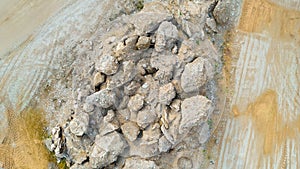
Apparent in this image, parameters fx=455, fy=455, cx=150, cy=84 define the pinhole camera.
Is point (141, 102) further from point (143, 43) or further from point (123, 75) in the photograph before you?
point (143, 43)

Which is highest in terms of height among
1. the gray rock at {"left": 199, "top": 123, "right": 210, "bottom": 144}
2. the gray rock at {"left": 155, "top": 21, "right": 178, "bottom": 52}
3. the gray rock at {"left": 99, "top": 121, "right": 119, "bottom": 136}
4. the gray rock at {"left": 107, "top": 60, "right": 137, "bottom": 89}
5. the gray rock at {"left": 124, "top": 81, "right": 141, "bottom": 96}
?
the gray rock at {"left": 155, "top": 21, "right": 178, "bottom": 52}

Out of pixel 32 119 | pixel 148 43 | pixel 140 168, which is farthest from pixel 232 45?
pixel 32 119

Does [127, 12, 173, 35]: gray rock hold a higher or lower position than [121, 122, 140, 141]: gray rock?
higher

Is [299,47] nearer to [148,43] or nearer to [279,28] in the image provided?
[279,28]

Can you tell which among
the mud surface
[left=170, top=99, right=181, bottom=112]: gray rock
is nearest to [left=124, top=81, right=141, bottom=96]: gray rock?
[left=170, top=99, right=181, bottom=112]: gray rock

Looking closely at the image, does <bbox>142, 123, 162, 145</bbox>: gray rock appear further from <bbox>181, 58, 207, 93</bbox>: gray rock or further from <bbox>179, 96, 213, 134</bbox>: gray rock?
<bbox>181, 58, 207, 93</bbox>: gray rock

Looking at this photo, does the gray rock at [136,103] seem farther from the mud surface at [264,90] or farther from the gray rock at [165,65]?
the mud surface at [264,90]
